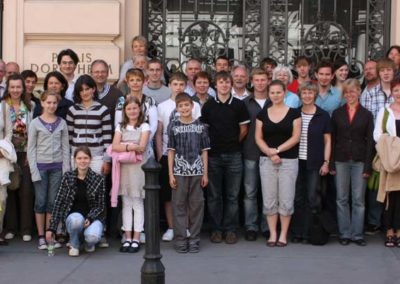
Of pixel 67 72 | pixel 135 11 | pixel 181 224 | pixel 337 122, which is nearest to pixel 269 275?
pixel 181 224

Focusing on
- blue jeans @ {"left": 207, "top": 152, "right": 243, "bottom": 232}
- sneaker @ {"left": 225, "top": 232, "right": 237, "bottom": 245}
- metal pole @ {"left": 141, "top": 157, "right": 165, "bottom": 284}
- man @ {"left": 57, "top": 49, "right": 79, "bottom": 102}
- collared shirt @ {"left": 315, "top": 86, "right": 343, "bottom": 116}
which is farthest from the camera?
man @ {"left": 57, "top": 49, "right": 79, "bottom": 102}

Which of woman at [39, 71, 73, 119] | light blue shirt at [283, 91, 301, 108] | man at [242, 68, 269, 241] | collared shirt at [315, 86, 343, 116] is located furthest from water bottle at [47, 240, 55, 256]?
collared shirt at [315, 86, 343, 116]

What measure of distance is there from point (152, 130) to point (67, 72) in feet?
4.64

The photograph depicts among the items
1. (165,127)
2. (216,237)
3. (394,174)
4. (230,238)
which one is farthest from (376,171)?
(165,127)

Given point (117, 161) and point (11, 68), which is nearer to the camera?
point (117, 161)

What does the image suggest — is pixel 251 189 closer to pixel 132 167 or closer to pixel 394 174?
pixel 132 167

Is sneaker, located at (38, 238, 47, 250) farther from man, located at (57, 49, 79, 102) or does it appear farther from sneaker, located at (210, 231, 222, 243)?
sneaker, located at (210, 231, 222, 243)

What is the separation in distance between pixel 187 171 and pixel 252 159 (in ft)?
2.77

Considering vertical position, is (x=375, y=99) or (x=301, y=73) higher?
(x=301, y=73)

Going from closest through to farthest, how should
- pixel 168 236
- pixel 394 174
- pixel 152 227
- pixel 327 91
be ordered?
1. pixel 152 227
2. pixel 394 174
3. pixel 168 236
4. pixel 327 91

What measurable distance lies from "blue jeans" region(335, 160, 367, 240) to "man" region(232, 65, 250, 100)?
1358 mm

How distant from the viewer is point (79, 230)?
27.1 ft

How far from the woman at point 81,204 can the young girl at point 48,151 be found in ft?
0.75

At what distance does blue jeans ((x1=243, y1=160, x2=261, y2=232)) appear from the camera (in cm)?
890
